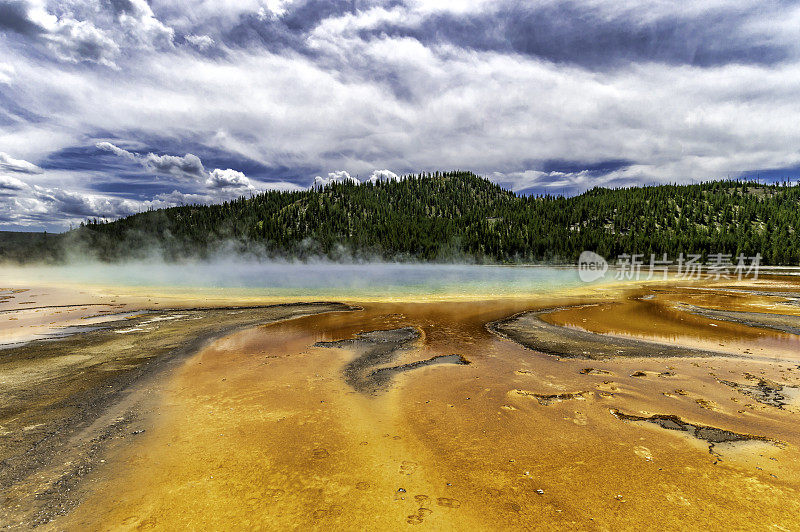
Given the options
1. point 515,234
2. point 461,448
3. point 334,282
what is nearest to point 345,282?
point 334,282

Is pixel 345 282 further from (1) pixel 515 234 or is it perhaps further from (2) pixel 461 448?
(1) pixel 515 234

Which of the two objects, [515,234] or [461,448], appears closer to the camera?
[461,448]

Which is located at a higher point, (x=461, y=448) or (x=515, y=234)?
(x=515, y=234)

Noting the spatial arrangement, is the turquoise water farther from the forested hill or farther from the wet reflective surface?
the forested hill

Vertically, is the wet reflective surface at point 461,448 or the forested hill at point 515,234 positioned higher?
the forested hill at point 515,234

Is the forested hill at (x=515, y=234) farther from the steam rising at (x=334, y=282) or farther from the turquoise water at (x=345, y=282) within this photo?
the turquoise water at (x=345, y=282)

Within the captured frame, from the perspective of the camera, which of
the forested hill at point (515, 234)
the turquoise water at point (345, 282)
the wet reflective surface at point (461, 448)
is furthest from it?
the forested hill at point (515, 234)

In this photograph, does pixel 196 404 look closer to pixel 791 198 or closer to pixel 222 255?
pixel 222 255

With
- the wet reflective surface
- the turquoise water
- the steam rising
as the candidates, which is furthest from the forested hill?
the wet reflective surface

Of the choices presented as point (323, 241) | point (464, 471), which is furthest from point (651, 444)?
point (323, 241)

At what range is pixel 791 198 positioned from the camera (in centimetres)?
19225

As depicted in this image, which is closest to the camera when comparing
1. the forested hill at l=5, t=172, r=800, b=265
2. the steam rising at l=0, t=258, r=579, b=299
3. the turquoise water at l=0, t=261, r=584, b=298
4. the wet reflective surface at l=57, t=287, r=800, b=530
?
the wet reflective surface at l=57, t=287, r=800, b=530

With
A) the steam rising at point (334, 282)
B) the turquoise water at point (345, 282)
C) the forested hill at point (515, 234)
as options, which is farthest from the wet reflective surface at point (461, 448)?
the forested hill at point (515, 234)

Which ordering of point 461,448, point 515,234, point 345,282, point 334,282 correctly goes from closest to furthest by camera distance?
point 461,448
point 345,282
point 334,282
point 515,234
